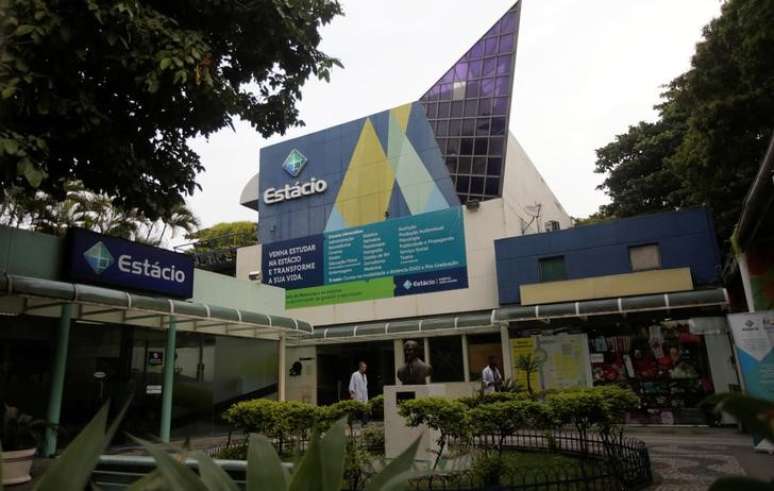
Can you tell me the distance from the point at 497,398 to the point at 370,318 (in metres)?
11.4

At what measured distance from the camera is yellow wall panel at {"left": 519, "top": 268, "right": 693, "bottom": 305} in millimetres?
15555

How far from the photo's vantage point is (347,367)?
22281mm

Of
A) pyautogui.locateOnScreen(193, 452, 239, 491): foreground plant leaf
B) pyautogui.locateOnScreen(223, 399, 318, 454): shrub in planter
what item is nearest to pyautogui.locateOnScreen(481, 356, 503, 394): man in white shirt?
pyautogui.locateOnScreen(223, 399, 318, 454): shrub in planter

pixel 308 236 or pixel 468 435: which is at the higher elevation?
pixel 308 236

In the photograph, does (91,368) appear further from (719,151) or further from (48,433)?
(719,151)

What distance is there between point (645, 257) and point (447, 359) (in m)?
7.54

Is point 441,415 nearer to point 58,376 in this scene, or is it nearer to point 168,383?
point 58,376

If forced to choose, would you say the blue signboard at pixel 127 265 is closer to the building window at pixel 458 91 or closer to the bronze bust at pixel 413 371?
the bronze bust at pixel 413 371

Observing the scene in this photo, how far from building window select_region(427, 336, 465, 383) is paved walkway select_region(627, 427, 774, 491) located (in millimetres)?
6868

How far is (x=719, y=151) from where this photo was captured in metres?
14.2

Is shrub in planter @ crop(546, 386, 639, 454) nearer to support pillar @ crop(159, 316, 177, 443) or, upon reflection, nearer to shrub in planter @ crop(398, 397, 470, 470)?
shrub in planter @ crop(398, 397, 470, 470)

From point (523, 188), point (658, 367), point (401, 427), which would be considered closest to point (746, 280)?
point (658, 367)

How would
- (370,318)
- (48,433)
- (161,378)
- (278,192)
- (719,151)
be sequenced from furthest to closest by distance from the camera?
(278,192) → (370,318) → (719,151) → (161,378) → (48,433)

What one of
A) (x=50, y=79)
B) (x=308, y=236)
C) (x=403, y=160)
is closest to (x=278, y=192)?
(x=308, y=236)
